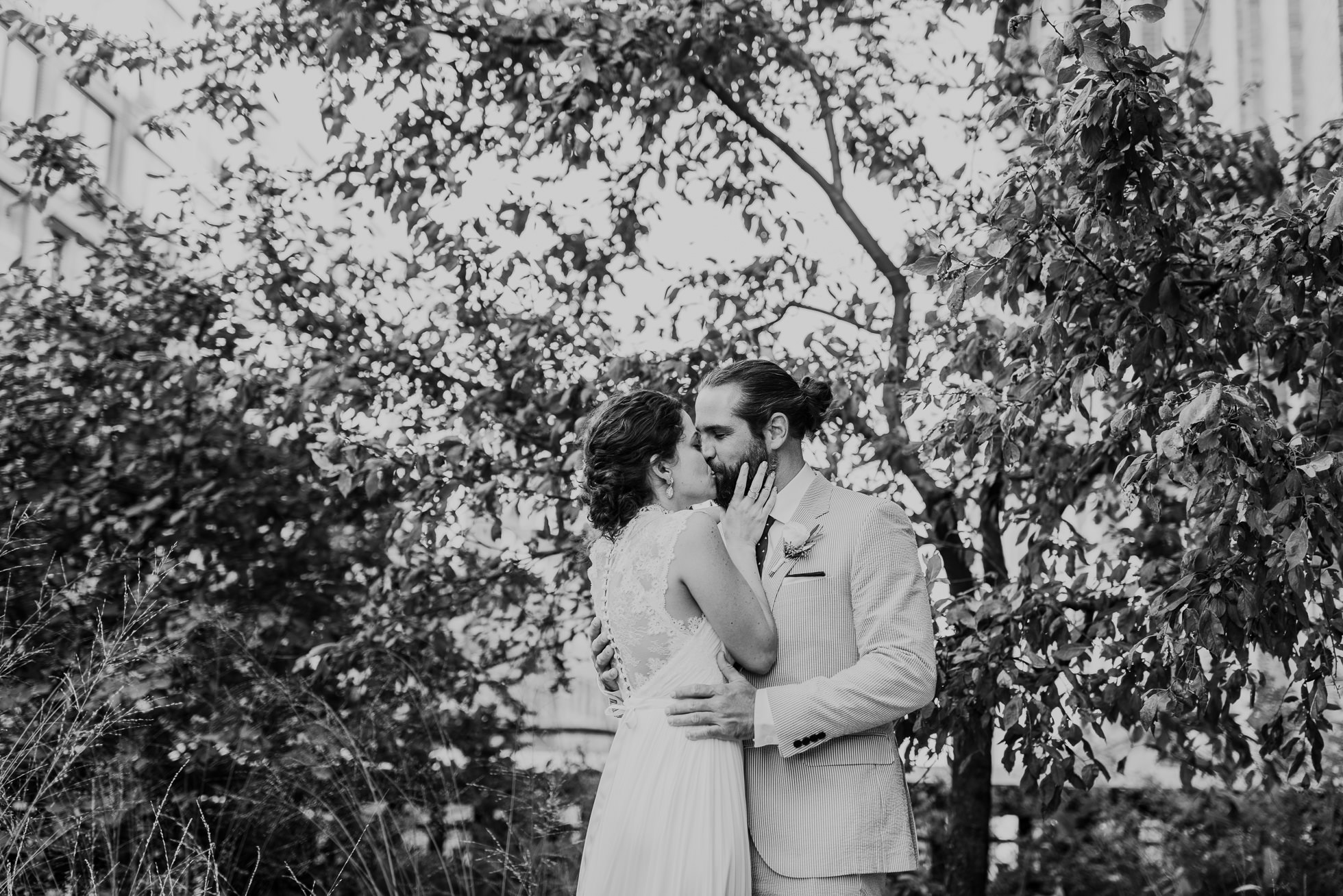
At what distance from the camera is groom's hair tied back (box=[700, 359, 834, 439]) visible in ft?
8.55

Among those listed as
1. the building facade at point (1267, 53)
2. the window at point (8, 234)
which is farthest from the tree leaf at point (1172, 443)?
the window at point (8, 234)

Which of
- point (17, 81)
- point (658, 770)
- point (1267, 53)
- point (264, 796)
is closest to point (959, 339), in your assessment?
point (658, 770)

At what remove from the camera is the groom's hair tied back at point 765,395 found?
261cm

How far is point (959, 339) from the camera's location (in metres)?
3.75

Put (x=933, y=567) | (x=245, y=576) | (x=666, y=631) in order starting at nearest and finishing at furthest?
(x=666, y=631) → (x=933, y=567) → (x=245, y=576)

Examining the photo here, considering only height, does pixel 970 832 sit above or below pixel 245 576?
below

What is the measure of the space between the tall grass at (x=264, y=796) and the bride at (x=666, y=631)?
5.30 feet

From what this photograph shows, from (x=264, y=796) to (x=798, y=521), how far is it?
311 centimetres

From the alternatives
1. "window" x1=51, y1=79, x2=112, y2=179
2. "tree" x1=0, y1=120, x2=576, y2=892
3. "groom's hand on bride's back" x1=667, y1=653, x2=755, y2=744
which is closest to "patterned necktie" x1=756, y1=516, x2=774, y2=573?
"groom's hand on bride's back" x1=667, y1=653, x2=755, y2=744

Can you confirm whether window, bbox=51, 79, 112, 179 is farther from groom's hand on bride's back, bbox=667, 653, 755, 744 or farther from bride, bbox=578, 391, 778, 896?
groom's hand on bride's back, bbox=667, 653, 755, 744

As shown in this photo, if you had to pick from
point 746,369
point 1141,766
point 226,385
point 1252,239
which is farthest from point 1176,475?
point 1141,766

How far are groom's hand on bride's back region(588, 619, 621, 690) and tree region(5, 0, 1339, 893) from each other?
966mm

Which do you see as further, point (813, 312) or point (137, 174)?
point (137, 174)

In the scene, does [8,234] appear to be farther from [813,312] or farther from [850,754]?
[850,754]
